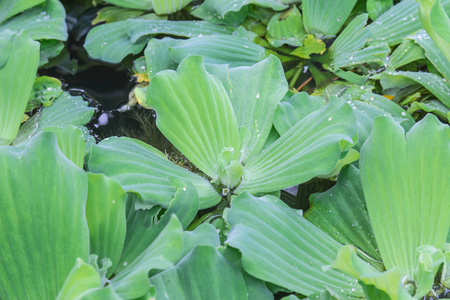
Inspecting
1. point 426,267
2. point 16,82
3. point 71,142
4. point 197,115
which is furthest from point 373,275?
point 16,82

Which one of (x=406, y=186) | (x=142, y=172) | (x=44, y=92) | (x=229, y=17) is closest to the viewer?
(x=406, y=186)

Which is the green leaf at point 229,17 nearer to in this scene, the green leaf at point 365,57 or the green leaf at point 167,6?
the green leaf at point 167,6

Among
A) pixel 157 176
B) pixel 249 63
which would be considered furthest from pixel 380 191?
pixel 249 63

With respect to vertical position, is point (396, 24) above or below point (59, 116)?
above

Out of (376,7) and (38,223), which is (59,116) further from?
(376,7)

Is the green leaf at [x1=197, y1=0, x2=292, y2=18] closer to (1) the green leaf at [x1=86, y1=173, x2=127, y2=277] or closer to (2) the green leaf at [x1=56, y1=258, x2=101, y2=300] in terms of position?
(1) the green leaf at [x1=86, y1=173, x2=127, y2=277]

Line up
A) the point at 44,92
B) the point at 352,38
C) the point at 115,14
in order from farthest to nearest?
the point at 115,14 < the point at 352,38 < the point at 44,92
